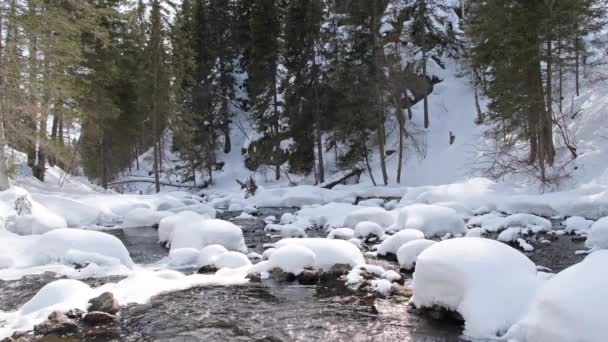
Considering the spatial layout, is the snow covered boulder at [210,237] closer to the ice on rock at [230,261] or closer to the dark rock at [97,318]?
the ice on rock at [230,261]

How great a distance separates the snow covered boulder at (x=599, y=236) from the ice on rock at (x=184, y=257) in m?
7.91

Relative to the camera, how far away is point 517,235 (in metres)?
10.5

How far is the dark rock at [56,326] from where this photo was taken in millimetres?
5598

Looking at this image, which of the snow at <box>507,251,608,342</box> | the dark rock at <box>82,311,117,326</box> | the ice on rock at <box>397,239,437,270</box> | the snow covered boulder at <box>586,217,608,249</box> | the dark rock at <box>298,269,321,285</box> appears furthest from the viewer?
the snow covered boulder at <box>586,217,608,249</box>

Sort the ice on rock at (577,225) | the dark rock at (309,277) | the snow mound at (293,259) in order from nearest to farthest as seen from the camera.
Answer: the dark rock at (309,277), the snow mound at (293,259), the ice on rock at (577,225)

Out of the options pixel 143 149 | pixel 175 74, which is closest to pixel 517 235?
pixel 175 74

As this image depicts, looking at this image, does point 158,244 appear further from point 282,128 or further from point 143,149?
point 143,149

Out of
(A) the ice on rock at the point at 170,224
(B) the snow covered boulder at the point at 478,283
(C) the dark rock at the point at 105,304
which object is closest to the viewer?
(B) the snow covered boulder at the point at 478,283

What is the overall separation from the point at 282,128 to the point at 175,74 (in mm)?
7640

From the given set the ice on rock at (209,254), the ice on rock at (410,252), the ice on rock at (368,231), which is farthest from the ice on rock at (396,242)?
the ice on rock at (209,254)

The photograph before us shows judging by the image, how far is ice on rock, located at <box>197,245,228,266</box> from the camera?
8897mm

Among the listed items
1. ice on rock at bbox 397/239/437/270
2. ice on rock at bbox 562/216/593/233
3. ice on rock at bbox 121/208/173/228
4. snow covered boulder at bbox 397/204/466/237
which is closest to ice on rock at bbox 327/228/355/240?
snow covered boulder at bbox 397/204/466/237

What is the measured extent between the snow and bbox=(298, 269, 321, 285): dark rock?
3.44 metres

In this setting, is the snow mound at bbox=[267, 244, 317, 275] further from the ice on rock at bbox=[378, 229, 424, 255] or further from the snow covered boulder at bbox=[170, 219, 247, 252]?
the snow covered boulder at bbox=[170, 219, 247, 252]
